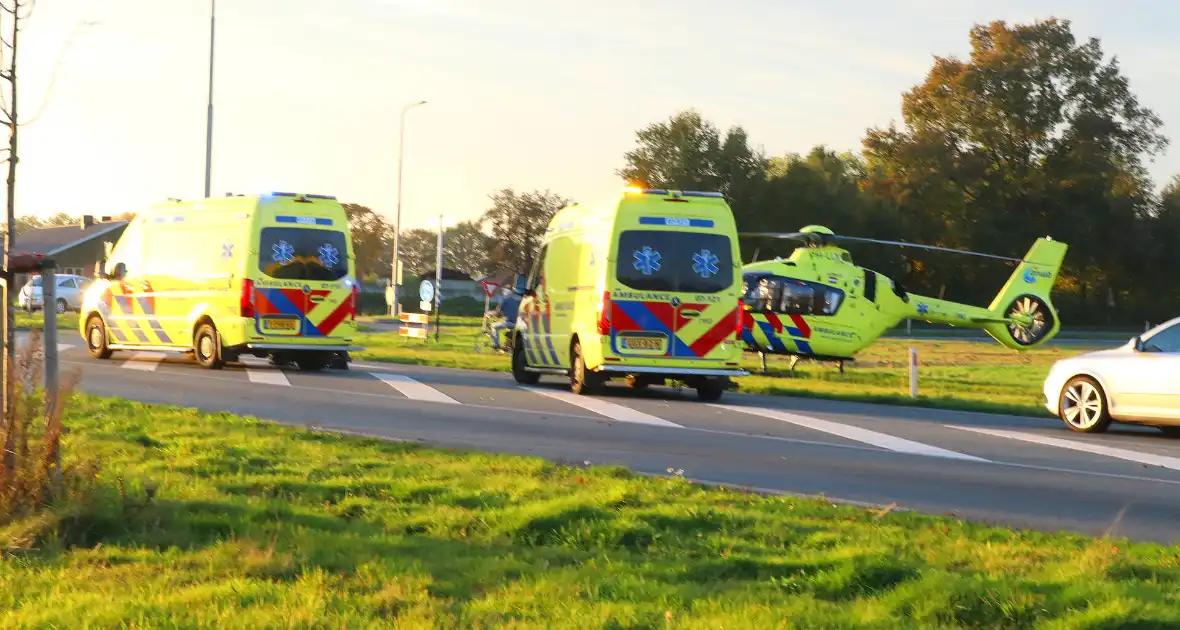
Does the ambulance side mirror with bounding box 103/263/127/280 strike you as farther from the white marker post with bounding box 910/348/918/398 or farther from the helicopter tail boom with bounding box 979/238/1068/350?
the helicopter tail boom with bounding box 979/238/1068/350

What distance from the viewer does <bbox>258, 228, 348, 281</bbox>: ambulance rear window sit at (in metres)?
21.1

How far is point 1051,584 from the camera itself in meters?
6.21

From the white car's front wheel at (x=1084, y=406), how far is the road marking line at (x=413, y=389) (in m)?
6.90

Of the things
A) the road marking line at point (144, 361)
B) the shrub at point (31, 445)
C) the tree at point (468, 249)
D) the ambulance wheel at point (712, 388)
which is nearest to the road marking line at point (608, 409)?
the ambulance wheel at point (712, 388)

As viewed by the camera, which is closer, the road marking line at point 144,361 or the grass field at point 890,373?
the grass field at point 890,373

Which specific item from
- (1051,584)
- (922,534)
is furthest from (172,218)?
(1051,584)

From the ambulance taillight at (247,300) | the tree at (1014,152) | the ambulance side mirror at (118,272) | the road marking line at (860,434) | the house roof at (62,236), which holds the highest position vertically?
the tree at (1014,152)

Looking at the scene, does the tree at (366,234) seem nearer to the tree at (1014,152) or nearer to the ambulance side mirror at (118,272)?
the tree at (1014,152)

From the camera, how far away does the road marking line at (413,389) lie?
17062 millimetres

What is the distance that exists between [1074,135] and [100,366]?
53101 millimetres

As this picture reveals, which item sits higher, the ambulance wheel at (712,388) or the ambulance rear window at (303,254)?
the ambulance rear window at (303,254)

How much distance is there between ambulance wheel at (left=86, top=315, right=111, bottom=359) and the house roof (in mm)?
68345

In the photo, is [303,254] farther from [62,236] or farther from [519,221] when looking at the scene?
[62,236]

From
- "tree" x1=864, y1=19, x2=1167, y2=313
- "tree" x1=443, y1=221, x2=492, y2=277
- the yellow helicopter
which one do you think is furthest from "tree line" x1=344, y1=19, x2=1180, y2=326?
the yellow helicopter
